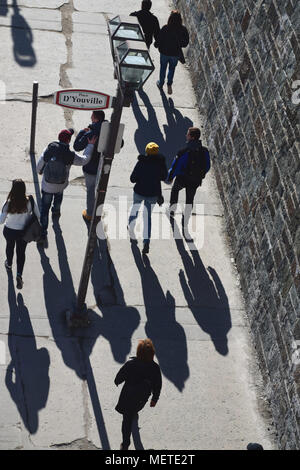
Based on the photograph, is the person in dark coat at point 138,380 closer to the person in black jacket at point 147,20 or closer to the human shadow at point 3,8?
the person in black jacket at point 147,20

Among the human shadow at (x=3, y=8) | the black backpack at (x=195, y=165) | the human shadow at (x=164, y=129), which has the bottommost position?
the human shadow at (x=164, y=129)

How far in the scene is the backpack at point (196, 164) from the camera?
10758 mm

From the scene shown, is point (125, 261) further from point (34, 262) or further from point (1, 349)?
point (1, 349)

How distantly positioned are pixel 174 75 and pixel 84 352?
23.0 ft

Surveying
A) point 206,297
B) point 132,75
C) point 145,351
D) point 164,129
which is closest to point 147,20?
point 164,129

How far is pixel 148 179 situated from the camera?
1037 cm

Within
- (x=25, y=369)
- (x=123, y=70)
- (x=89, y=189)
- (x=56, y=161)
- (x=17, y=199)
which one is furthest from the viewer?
(x=89, y=189)

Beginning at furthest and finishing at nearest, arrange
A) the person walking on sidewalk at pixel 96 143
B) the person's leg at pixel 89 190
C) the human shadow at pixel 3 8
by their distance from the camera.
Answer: the human shadow at pixel 3 8, the person's leg at pixel 89 190, the person walking on sidewalk at pixel 96 143

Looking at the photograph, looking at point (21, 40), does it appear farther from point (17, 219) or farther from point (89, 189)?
point (17, 219)

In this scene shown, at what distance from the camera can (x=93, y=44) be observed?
15.0 metres

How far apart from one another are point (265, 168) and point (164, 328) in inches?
95.7

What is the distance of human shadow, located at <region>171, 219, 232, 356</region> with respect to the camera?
33.0 feet

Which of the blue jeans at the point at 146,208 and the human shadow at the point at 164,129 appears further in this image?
the human shadow at the point at 164,129

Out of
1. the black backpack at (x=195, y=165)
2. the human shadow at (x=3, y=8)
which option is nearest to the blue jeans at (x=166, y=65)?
the black backpack at (x=195, y=165)
